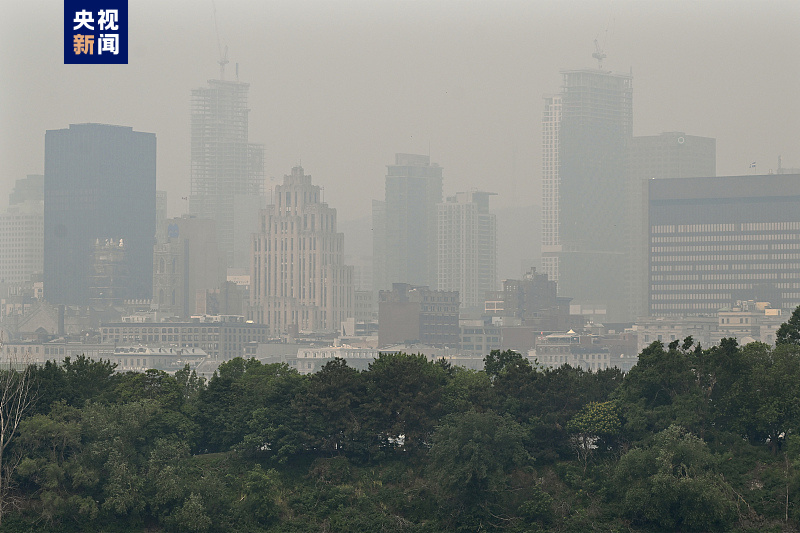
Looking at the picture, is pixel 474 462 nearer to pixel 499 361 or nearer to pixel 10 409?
pixel 499 361

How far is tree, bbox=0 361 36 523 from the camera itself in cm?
6188

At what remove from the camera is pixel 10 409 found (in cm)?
6500

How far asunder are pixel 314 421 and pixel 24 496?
51.5ft

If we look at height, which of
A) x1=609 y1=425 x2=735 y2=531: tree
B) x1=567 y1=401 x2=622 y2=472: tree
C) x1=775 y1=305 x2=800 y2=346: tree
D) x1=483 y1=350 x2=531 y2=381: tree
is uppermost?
x1=775 y1=305 x2=800 y2=346: tree

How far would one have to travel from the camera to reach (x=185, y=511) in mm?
59719

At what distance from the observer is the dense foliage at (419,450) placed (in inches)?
2378

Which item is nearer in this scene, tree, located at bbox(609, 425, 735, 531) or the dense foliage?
tree, located at bbox(609, 425, 735, 531)

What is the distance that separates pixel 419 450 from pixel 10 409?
73.0 ft

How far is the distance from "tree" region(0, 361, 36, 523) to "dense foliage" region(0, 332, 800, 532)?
0.29 m

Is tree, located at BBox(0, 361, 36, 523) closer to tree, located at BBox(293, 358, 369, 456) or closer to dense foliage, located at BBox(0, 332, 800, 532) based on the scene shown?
dense foliage, located at BBox(0, 332, 800, 532)

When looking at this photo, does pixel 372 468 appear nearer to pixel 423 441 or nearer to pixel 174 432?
pixel 423 441

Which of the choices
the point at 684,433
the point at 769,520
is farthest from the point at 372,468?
the point at 769,520

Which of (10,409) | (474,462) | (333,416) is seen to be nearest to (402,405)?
(333,416)

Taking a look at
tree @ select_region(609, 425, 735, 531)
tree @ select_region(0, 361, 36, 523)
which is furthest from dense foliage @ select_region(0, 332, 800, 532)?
tree @ select_region(0, 361, 36, 523)
